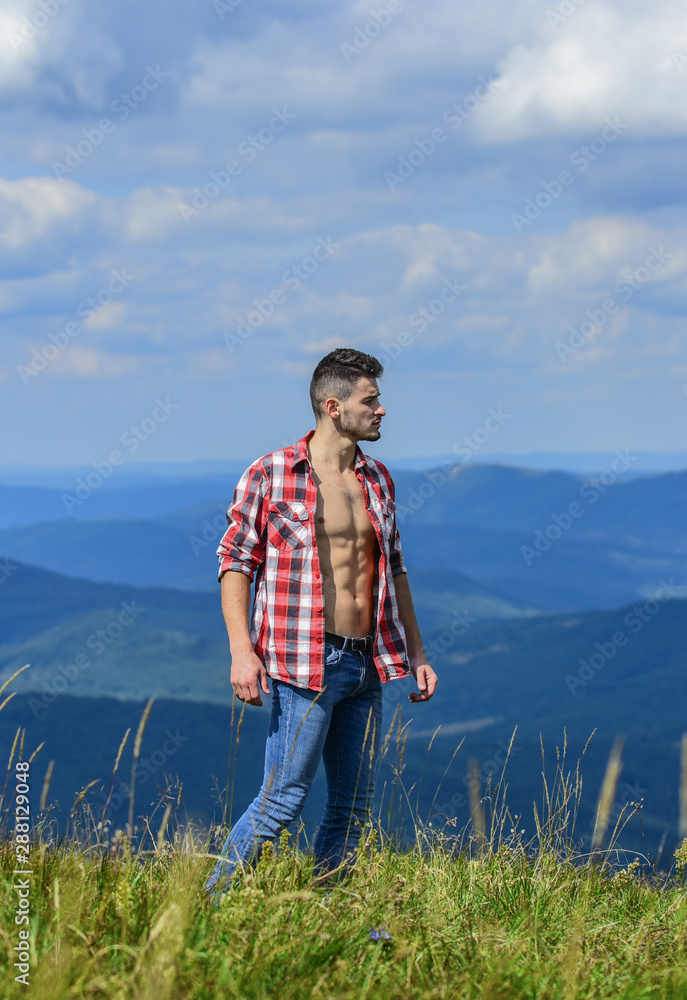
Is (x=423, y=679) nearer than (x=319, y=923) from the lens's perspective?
No

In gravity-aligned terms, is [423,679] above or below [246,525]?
below

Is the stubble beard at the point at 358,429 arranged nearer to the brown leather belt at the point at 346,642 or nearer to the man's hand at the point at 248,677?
the brown leather belt at the point at 346,642

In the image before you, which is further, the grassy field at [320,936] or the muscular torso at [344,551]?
the muscular torso at [344,551]

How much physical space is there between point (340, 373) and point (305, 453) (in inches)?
13.0

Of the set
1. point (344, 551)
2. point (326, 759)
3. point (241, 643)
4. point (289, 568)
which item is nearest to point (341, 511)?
point (344, 551)

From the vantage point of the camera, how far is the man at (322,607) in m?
3.56

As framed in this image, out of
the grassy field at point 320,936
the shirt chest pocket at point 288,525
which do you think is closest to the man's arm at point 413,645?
the shirt chest pocket at point 288,525

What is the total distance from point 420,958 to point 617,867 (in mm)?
1751

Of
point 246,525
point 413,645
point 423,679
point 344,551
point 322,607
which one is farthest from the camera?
point 413,645

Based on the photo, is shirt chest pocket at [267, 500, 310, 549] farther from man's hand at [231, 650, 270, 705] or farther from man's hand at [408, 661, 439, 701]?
man's hand at [408, 661, 439, 701]

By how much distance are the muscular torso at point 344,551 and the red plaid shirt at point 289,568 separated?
56 mm

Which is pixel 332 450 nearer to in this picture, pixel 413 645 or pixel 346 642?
pixel 346 642

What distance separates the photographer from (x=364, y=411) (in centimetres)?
377

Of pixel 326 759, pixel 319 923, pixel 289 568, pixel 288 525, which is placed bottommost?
pixel 319 923
